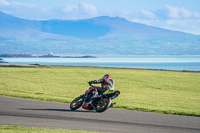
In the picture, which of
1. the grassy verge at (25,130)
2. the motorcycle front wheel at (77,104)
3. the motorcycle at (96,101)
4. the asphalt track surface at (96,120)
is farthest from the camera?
the motorcycle front wheel at (77,104)

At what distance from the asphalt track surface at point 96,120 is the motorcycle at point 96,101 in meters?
0.25

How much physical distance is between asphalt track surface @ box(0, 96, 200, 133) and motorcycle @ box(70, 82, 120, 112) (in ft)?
0.83

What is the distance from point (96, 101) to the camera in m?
17.8

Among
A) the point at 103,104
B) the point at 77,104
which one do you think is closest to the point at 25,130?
the point at 103,104

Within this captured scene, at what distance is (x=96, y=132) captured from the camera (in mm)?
12586

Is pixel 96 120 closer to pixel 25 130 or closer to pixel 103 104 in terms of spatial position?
pixel 103 104

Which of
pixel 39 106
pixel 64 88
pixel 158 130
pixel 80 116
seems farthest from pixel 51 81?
pixel 158 130

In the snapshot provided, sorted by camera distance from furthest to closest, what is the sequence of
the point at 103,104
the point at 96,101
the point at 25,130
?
the point at 96,101
the point at 103,104
the point at 25,130

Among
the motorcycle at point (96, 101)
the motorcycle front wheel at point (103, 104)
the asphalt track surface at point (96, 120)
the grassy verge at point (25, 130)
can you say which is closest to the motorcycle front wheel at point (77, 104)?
the motorcycle at point (96, 101)

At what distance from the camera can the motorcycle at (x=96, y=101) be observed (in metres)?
17.2

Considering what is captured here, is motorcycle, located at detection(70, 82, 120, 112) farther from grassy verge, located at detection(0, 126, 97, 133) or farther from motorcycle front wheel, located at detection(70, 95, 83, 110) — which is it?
grassy verge, located at detection(0, 126, 97, 133)

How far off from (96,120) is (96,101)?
250 cm

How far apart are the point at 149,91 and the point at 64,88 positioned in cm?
675

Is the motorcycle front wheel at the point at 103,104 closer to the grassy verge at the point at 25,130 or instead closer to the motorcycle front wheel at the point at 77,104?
the motorcycle front wheel at the point at 77,104
